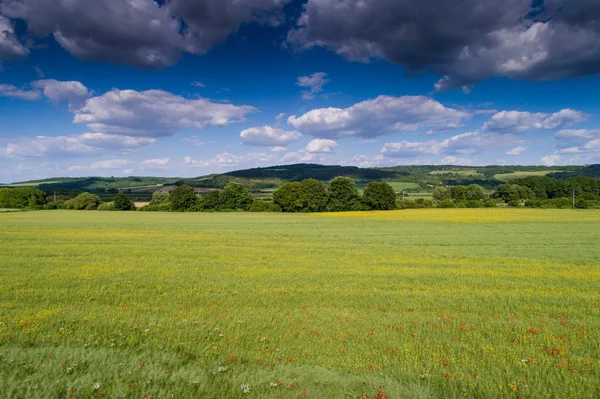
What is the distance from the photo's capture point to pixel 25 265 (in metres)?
19.8

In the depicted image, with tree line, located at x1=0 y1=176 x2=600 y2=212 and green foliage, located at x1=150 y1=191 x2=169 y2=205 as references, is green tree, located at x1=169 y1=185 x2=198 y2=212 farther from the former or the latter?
green foliage, located at x1=150 y1=191 x2=169 y2=205

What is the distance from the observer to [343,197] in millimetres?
97875

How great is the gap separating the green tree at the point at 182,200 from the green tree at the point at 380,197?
48680mm

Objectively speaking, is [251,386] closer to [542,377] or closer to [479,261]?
[542,377]

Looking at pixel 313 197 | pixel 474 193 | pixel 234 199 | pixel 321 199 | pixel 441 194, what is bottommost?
pixel 441 194

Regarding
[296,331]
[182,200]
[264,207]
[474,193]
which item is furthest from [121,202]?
[474,193]

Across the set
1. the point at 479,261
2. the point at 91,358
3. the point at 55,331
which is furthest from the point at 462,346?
the point at 479,261

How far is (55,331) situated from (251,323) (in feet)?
16.9

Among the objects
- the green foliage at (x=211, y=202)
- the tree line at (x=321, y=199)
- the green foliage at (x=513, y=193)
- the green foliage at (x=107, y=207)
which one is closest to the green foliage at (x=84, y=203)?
the tree line at (x=321, y=199)

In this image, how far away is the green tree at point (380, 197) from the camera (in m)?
94.6

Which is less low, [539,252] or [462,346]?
[462,346]

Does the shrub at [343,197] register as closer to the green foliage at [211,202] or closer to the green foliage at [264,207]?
the green foliage at [264,207]

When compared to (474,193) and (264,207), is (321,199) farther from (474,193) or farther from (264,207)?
(474,193)

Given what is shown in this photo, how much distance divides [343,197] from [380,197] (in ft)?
32.3
